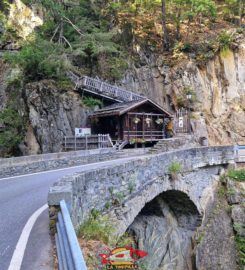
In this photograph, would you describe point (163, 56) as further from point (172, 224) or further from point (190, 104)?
point (172, 224)

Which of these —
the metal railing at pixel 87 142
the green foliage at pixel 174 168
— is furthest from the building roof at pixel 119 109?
the green foliage at pixel 174 168

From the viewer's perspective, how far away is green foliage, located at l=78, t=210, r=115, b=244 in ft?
18.5

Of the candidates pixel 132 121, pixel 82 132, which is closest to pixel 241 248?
pixel 132 121

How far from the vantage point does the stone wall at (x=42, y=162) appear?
13016 millimetres

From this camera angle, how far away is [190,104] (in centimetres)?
3045

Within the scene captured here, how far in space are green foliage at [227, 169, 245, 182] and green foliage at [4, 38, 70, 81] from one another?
16600 millimetres

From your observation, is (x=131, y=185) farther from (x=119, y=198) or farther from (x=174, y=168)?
(x=174, y=168)

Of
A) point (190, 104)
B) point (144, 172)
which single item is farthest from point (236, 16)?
point (144, 172)

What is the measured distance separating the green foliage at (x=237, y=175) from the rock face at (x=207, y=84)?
13.1 metres

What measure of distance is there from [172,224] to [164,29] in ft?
82.3

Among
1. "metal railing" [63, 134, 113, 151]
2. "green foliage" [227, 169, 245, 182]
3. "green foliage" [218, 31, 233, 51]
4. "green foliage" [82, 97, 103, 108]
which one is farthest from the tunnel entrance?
"green foliage" [218, 31, 233, 51]

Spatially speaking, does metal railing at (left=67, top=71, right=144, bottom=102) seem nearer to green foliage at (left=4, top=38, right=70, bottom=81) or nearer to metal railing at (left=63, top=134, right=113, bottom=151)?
green foliage at (left=4, top=38, right=70, bottom=81)

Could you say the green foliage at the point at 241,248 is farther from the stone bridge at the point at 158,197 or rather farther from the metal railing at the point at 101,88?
the metal railing at the point at 101,88

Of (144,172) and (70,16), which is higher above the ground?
(70,16)
